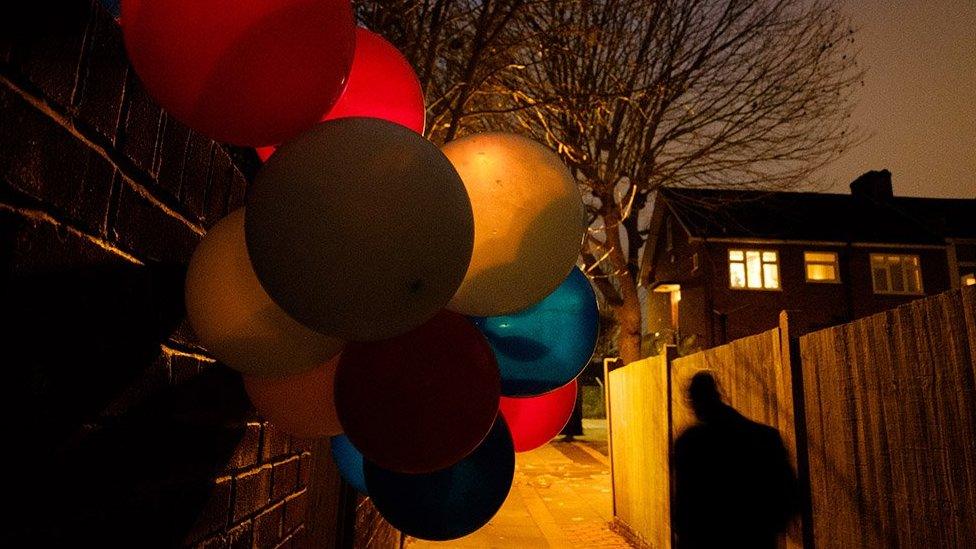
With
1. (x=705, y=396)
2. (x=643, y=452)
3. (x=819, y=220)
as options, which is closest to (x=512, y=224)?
(x=705, y=396)

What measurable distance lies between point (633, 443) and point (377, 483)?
5785 millimetres

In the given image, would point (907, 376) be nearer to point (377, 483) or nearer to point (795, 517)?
point (795, 517)

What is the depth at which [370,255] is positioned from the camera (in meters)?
0.90

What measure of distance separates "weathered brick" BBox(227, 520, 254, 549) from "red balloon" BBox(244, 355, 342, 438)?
0.99 feet

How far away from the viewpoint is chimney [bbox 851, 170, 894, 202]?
2620 centimetres

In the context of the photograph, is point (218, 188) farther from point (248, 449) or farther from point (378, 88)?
point (248, 449)

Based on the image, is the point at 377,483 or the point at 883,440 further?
the point at 883,440

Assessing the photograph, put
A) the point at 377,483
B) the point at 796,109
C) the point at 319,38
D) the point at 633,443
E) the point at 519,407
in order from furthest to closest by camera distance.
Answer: the point at 796,109 < the point at 633,443 < the point at 519,407 < the point at 377,483 < the point at 319,38

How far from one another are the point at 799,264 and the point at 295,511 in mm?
24013

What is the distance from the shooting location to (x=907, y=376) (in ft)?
7.86

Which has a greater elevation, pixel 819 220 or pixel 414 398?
pixel 819 220

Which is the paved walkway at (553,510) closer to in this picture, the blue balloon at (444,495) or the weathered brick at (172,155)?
the blue balloon at (444,495)

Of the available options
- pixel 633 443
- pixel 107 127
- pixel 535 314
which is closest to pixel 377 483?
pixel 535 314

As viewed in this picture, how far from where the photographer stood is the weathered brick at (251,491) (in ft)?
4.76
